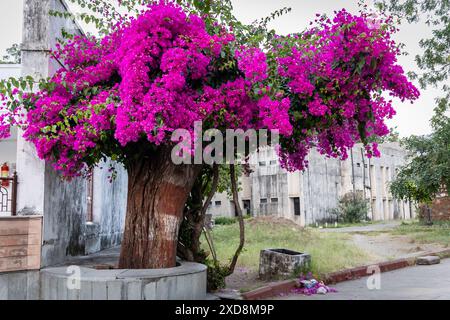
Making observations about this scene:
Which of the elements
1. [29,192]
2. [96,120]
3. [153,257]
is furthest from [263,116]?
[29,192]

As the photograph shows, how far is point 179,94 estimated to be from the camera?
5910mm

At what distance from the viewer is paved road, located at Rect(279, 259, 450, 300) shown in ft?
23.7

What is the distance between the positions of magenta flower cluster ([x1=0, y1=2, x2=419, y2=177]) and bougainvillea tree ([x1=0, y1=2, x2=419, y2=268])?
15mm

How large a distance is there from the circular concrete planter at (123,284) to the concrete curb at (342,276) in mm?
1264

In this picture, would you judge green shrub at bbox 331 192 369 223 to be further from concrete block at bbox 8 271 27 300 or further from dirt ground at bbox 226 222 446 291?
concrete block at bbox 8 271 27 300

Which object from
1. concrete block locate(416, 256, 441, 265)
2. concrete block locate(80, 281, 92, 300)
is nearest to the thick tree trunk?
concrete block locate(80, 281, 92, 300)

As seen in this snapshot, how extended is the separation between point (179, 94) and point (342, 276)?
562 cm

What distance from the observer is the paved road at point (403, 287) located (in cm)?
723

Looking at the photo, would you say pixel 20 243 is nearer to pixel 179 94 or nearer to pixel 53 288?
pixel 53 288

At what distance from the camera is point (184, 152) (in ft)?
19.5

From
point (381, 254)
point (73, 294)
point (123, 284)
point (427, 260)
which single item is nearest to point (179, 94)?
point (123, 284)

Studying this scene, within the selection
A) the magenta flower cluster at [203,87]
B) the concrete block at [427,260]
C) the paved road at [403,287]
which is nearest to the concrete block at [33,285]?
the magenta flower cluster at [203,87]

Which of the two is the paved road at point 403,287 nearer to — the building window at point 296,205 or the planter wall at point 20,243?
the planter wall at point 20,243

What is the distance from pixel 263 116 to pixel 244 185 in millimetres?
27782
